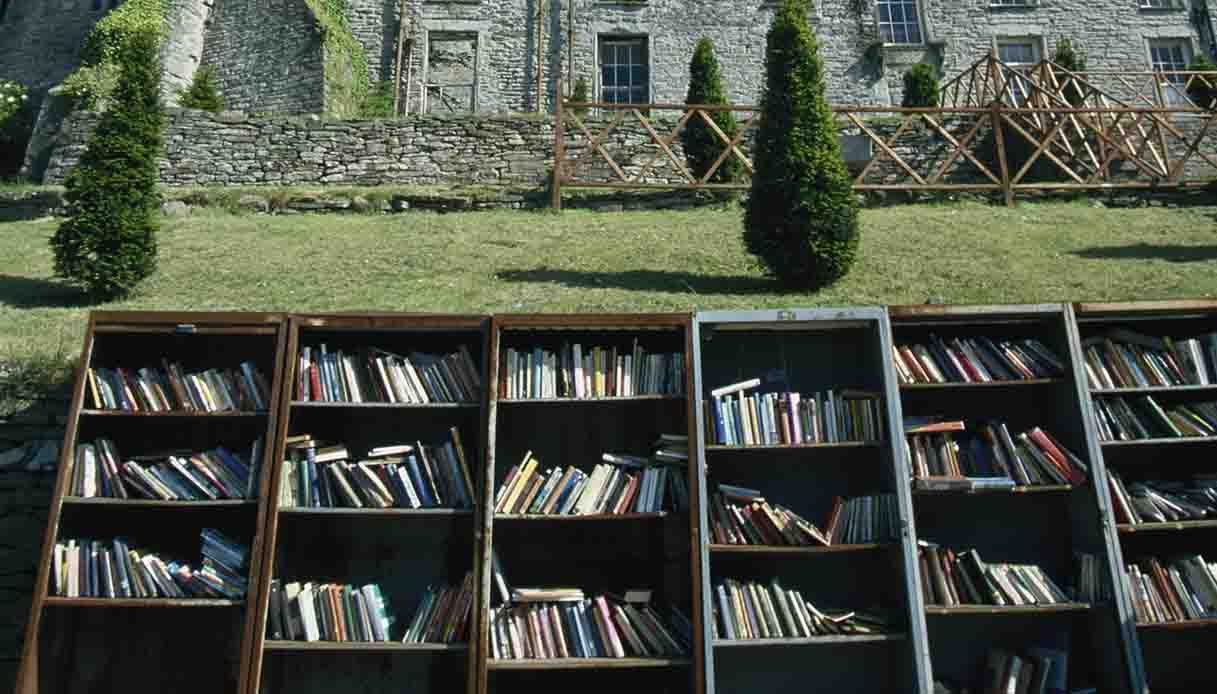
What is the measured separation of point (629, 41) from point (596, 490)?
13.8 m

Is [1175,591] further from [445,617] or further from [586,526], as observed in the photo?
[445,617]

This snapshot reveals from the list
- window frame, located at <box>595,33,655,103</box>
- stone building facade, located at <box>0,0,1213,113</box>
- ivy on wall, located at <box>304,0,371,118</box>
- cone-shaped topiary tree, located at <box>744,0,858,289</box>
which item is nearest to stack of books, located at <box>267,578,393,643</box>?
cone-shaped topiary tree, located at <box>744,0,858,289</box>

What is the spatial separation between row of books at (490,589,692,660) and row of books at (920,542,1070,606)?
1.18 m

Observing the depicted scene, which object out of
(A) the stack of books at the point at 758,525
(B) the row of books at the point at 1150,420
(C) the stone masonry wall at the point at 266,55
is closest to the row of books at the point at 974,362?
(B) the row of books at the point at 1150,420

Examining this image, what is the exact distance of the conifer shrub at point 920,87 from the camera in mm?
14398

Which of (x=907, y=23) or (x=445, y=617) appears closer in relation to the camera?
(x=445, y=617)

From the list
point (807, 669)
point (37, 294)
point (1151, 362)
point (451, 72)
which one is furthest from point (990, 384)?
point (451, 72)

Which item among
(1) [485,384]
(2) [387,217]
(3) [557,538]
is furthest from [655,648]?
(2) [387,217]

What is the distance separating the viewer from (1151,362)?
4422mm

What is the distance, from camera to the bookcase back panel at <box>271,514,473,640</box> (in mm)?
4445

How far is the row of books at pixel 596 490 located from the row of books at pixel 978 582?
3.95 ft

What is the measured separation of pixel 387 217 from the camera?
33.7 ft

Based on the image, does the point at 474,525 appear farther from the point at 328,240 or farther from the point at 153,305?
the point at 328,240

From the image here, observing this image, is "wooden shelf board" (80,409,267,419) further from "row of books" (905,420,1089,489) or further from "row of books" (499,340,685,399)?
"row of books" (905,420,1089,489)
